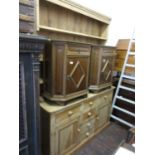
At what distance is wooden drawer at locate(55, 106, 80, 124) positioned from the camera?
1.44 m

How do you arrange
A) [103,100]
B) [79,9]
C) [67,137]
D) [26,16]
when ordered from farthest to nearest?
[103,100]
[79,9]
[67,137]
[26,16]

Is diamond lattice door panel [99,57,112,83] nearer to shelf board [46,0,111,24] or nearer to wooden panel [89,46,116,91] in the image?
wooden panel [89,46,116,91]

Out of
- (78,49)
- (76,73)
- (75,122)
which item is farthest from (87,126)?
(78,49)

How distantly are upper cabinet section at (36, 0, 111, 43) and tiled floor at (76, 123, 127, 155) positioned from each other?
165 centimetres

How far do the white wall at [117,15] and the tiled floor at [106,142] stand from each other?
5.31 ft

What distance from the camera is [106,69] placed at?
2029 mm

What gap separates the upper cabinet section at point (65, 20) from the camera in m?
1.61

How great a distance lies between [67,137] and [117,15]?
86.8 inches

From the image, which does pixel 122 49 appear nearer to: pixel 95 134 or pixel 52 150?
pixel 95 134

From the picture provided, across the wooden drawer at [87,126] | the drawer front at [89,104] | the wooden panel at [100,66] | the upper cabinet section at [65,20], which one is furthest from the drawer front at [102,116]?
the upper cabinet section at [65,20]

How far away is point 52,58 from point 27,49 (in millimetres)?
529

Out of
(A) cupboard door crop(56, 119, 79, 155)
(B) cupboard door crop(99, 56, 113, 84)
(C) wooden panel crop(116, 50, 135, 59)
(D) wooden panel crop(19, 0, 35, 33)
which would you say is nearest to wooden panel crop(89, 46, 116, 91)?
(B) cupboard door crop(99, 56, 113, 84)

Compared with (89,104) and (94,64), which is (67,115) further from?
(94,64)
